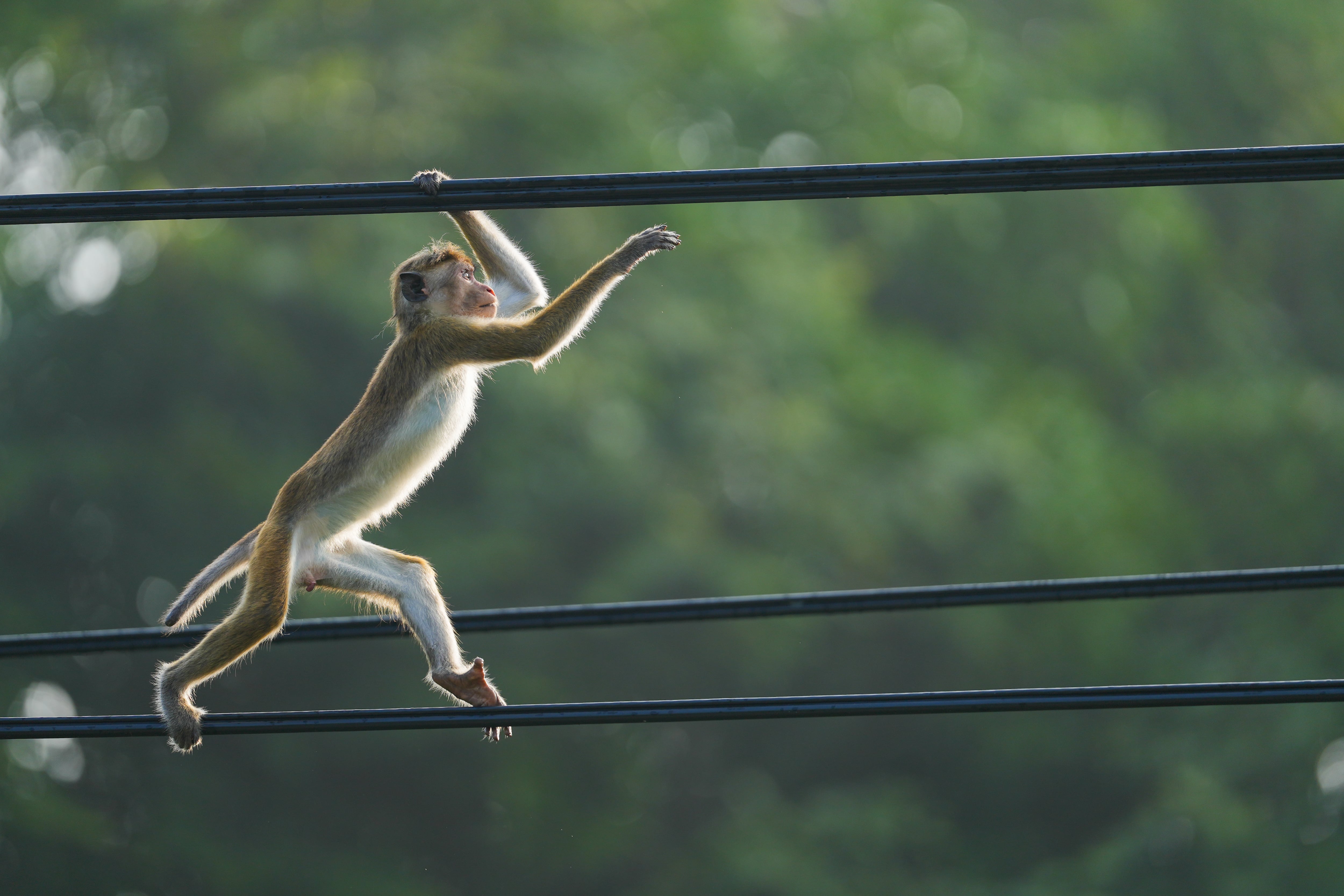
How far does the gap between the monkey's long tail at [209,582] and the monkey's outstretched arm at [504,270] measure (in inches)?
51.6

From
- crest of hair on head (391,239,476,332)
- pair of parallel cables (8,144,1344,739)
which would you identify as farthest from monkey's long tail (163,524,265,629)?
crest of hair on head (391,239,476,332)

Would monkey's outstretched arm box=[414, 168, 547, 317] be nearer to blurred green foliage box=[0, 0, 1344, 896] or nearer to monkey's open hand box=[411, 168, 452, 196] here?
monkey's open hand box=[411, 168, 452, 196]

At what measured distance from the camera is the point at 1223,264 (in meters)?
14.9

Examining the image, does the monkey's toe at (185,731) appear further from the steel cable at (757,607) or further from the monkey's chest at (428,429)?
the monkey's chest at (428,429)

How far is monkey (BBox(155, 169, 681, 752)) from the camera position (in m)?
4.36

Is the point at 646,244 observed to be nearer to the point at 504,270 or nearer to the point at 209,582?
the point at 504,270

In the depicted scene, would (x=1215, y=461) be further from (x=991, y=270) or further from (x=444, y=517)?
(x=444, y=517)

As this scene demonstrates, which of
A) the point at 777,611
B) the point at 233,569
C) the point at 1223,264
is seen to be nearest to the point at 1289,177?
the point at 777,611

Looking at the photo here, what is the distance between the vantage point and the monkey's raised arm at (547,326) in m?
4.42

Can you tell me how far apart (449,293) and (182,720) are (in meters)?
1.86

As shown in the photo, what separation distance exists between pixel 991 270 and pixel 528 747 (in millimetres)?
6992

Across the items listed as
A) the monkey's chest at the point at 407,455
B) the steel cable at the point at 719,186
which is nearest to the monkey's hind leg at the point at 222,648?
the monkey's chest at the point at 407,455

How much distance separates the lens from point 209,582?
185 inches

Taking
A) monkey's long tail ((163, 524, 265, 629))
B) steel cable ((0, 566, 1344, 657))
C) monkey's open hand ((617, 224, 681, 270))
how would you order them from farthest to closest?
Answer: monkey's long tail ((163, 524, 265, 629)), monkey's open hand ((617, 224, 681, 270)), steel cable ((0, 566, 1344, 657))
